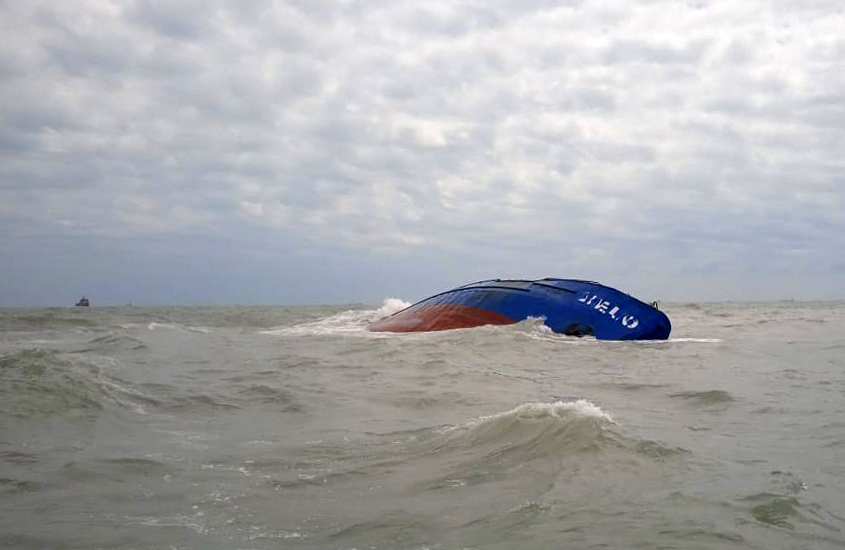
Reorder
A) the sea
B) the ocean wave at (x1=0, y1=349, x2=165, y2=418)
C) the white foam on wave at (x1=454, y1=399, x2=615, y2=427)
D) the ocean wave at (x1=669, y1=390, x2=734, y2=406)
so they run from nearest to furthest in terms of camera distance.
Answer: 1. the sea
2. the white foam on wave at (x1=454, y1=399, x2=615, y2=427)
3. the ocean wave at (x1=0, y1=349, x2=165, y2=418)
4. the ocean wave at (x1=669, y1=390, x2=734, y2=406)

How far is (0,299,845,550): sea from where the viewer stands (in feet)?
12.2

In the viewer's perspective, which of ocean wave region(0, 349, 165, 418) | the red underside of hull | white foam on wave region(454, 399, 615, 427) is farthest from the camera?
the red underside of hull

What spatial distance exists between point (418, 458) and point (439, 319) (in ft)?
51.8

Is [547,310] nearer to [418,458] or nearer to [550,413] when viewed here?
[550,413]

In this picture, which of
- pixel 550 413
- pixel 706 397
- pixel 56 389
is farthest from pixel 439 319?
pixel 550 413

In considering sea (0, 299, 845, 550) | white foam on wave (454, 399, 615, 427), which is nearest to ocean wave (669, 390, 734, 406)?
sea (0, 299, 845, 550)

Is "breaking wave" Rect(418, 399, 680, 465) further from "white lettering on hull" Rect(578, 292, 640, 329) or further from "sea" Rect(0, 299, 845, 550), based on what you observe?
"white lettering on hull" Rect(578, 292, 640, 329)

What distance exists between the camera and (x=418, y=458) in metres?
5.38

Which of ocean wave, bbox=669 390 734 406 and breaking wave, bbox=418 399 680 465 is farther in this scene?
ocean wave, bbox=669 390 734 406

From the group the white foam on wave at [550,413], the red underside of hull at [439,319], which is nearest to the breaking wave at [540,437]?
the white foam on wave at [550,413]

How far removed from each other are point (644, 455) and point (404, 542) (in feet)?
7.46

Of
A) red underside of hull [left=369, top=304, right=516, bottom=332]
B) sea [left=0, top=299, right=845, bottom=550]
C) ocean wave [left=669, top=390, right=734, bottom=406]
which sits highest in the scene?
red underside of hull [left=369, top=304, right=516, bottom=332]

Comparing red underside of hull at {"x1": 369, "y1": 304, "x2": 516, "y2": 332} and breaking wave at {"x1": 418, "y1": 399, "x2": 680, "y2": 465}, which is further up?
red underside of hull at {"x1": 369, "y1": 304, "x2": 516, "y2": 332}

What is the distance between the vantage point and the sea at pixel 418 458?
3.73 metres
